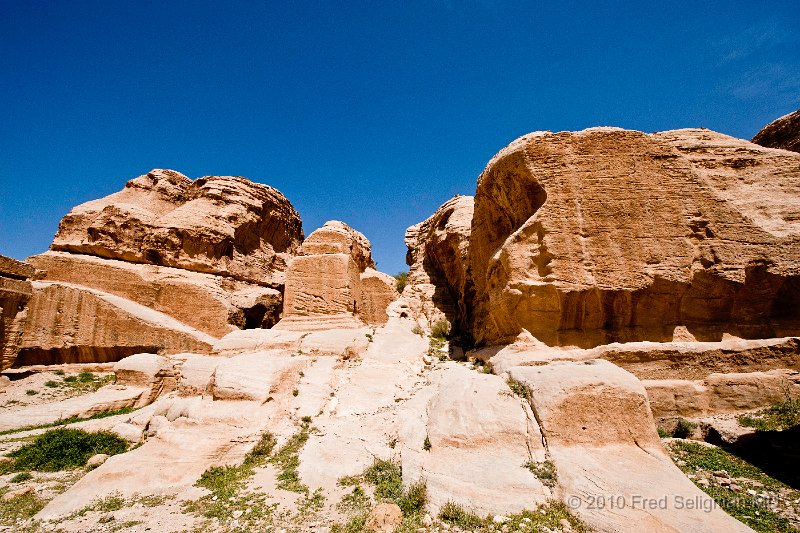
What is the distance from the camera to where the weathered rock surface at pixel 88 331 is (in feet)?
60.0

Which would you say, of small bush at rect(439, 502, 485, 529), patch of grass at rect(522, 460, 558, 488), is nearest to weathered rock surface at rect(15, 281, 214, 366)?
small bush at rect(439, 502, 485, 529)

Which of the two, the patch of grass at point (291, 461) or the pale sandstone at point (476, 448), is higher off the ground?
the pale sandstone at point (476, 448)

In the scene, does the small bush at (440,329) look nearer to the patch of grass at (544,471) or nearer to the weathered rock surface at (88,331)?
the patch of grass at (544,471)

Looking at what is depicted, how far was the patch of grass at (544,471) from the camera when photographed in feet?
18.6

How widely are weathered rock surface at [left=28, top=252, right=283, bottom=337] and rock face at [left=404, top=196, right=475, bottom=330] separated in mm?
11975

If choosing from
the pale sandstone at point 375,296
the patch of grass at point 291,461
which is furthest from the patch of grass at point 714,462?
the pale sandstone at point 375,296

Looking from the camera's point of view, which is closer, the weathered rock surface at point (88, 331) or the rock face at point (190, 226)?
the weathered rock surface at point (88, 331)

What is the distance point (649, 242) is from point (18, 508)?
14921mm

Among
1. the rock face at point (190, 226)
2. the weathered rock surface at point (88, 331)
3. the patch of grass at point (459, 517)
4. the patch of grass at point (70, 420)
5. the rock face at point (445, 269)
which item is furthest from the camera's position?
the rock face at point (190, 226)

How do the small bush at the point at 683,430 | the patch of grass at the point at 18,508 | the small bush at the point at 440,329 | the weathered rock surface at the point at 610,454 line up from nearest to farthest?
the weathered rock surface at the point at 610,454
the patch of grass at the point at 18,508
the small bush at the point at 683,430
the small bush at the point at 440,329

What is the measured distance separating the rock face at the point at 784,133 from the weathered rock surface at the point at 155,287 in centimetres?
3103

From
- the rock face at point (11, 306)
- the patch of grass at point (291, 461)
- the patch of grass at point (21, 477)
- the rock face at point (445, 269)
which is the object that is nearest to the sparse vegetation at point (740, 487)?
the patch of grass at point (291, 461)

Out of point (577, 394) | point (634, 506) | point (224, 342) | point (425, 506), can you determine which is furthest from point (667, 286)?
point (224, 342)

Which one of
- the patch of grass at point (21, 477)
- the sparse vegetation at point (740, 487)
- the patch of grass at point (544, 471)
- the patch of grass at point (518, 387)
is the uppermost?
the patch of grass at point (518, 387)
